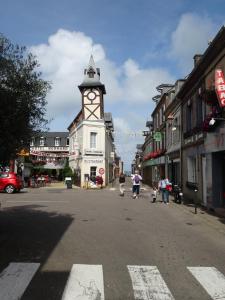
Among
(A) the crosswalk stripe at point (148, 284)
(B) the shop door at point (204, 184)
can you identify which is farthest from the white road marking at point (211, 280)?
(B) the shop door at point (204, 184)

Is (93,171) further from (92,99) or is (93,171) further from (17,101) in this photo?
(17,101)

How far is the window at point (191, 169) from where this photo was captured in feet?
71.9

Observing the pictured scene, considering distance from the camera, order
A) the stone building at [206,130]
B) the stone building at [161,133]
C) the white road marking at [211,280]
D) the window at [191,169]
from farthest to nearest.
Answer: the stone building at [161,133]
the window at [191,169]
the stone building at [206,130]
the white road marking at [211,280]

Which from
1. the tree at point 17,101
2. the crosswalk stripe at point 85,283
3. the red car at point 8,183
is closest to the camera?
the crosswalk stripe at point 85,283

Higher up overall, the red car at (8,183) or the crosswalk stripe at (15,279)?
the red car at (8,183)

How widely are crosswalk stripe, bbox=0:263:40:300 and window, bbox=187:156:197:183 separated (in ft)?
50.5

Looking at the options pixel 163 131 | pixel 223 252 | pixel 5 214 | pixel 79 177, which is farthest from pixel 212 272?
pixel 79 177

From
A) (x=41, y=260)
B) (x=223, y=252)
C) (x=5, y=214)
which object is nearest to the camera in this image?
(x=41, y=260)

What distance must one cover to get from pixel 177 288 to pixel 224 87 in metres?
10.1

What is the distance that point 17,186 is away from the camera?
2959 centimetres

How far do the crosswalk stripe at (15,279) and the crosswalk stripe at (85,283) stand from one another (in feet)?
2.14

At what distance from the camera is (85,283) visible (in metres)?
6.32

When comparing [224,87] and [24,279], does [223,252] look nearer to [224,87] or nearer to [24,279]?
[24,279]

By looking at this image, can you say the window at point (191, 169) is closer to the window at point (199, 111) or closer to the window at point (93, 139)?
the window at point (199, 111)
